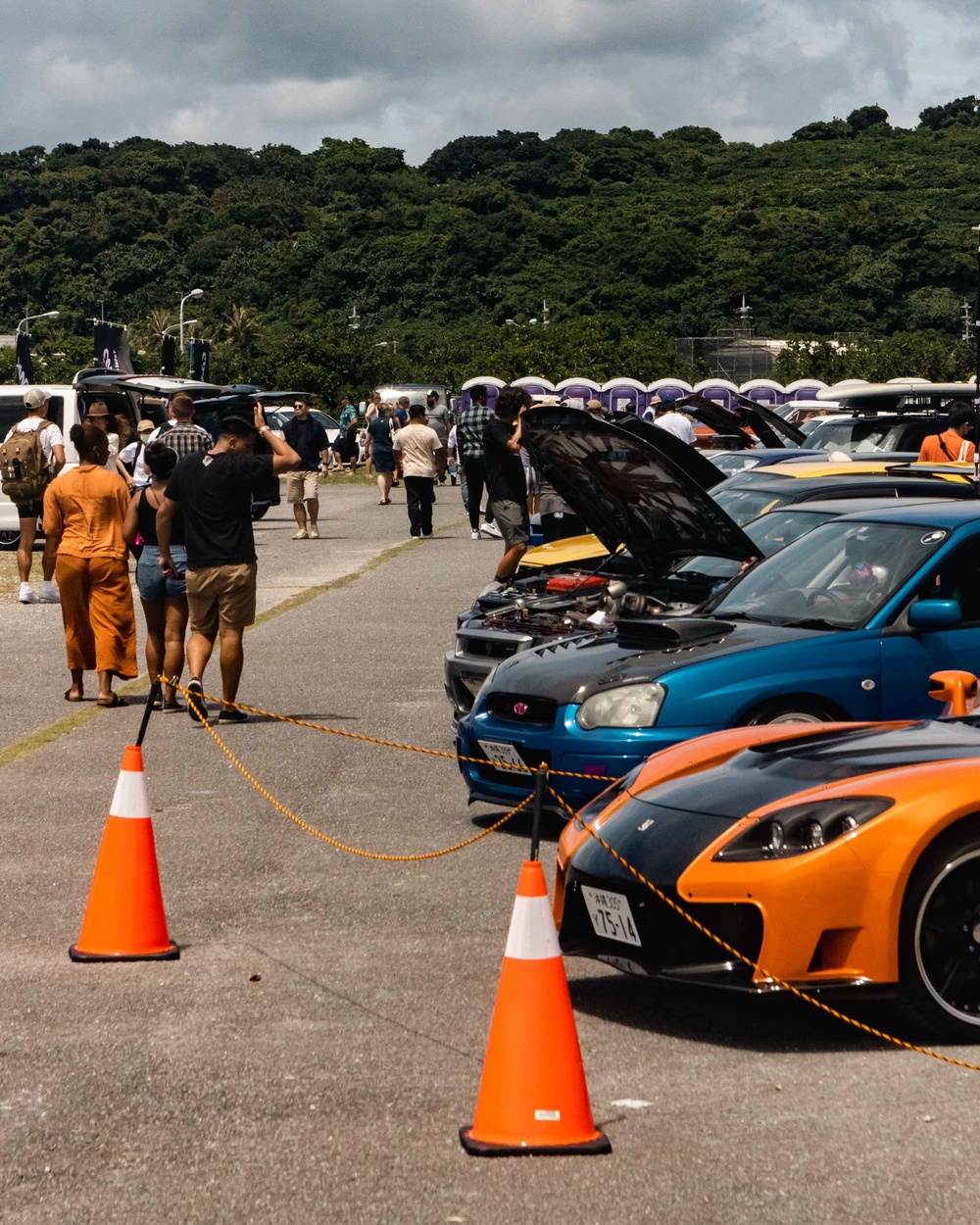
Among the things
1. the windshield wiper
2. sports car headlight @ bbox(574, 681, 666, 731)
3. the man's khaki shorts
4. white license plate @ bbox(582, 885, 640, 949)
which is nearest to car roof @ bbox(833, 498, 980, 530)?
the windshield wiper

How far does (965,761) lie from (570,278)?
119 m

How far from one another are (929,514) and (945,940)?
12.1ft

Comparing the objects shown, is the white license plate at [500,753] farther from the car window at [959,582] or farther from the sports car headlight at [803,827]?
the sports car headlight at [803,827]

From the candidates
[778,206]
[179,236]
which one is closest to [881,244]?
[778,206]

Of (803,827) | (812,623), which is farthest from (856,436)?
(803,827)

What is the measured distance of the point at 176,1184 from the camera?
402 cm

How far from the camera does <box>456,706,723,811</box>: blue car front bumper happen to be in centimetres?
746

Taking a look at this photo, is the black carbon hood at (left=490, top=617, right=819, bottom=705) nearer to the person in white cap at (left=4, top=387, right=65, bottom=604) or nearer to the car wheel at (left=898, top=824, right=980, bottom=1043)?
the car wheel at (left=898, top=824, right=980, bottom=1043)

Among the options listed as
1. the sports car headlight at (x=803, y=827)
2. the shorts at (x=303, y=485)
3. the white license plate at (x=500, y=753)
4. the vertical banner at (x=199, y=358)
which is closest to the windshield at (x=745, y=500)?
the white license plate at (x=500, y=753)

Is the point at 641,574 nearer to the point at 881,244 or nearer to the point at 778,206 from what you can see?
the point at 881,244

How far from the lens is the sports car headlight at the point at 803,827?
507cm

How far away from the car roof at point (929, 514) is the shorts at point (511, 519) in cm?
740

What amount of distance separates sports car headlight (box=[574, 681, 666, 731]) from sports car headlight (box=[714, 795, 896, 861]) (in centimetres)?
235

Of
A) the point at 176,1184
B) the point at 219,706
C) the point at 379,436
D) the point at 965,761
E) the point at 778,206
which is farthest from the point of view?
the point at 778,206
